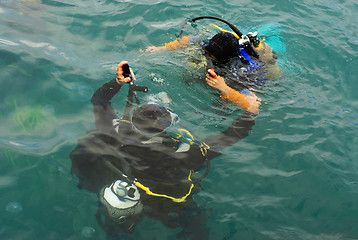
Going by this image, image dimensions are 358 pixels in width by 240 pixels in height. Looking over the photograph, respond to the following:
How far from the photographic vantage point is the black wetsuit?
2.73 metres

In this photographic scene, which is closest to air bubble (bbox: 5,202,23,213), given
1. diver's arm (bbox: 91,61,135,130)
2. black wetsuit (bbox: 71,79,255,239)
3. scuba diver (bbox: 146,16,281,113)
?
black wetsuit (bbox: 71,79,255,239)

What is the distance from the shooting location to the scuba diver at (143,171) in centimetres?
263

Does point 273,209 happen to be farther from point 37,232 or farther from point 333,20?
point 333,20

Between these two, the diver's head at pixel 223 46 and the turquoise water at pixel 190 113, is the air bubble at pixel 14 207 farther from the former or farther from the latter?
the diver's head at pixel 223 46

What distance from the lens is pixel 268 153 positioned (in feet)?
11.4

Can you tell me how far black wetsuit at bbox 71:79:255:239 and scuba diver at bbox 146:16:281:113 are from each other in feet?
3.29

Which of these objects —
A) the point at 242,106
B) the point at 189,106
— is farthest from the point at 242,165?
the point at 189,106

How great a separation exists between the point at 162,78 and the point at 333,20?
4.18 metres

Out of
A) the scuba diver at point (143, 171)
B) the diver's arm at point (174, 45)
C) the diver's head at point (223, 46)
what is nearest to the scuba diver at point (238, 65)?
the diver's head at point (223, 46)

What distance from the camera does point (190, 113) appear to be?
3791mm

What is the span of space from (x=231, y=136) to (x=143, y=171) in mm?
1218

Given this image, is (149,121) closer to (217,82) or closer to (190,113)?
(190,113)

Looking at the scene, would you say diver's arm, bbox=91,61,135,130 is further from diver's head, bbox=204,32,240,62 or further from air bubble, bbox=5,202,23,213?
diver's head, bbox=204,32,240,62

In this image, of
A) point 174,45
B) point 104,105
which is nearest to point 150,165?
point 104,105
